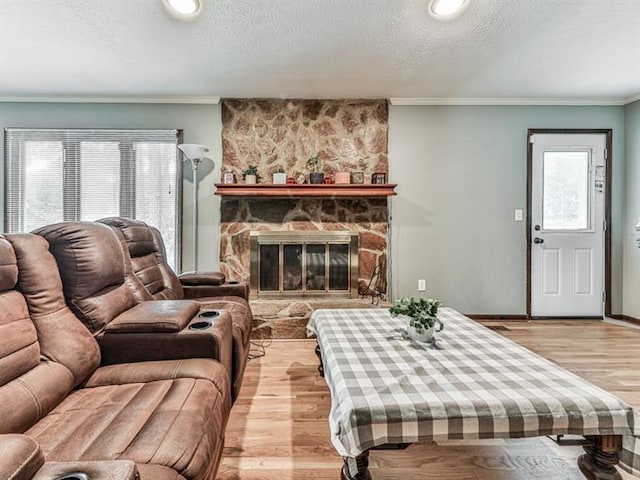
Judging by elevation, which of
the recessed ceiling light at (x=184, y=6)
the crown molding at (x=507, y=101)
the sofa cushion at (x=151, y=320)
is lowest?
the sofa cushion at (x=151, y=320)

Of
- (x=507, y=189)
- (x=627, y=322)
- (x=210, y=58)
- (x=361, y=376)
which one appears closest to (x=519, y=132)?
(x=507, y=189)

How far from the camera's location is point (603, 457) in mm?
1240

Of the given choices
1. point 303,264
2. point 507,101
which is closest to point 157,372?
point 303,264

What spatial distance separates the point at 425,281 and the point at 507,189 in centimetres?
142

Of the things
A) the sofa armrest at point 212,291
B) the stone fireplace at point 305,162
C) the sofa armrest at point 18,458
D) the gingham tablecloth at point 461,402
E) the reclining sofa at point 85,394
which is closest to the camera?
the sofa armrest at point 18,458

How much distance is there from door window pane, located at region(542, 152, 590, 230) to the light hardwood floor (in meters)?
1.65

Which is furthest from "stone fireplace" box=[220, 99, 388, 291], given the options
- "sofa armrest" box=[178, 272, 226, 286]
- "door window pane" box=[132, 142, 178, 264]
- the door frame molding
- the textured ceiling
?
the door frame molding

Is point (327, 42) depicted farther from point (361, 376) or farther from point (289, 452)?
point (289, 452)

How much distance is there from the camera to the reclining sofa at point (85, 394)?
36.2 inches

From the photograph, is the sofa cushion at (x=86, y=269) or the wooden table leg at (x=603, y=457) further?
the sofa cushion at (x=86, y=269)

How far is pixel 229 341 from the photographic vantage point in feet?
6.35

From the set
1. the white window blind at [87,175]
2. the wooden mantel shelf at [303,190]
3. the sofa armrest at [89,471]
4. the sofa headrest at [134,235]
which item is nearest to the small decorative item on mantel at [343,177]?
the wooden mantel shelf at [303,190]

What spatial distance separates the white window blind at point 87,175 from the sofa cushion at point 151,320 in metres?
2.46

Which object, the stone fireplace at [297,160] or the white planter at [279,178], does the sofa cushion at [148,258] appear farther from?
the white planter at [279,178]
